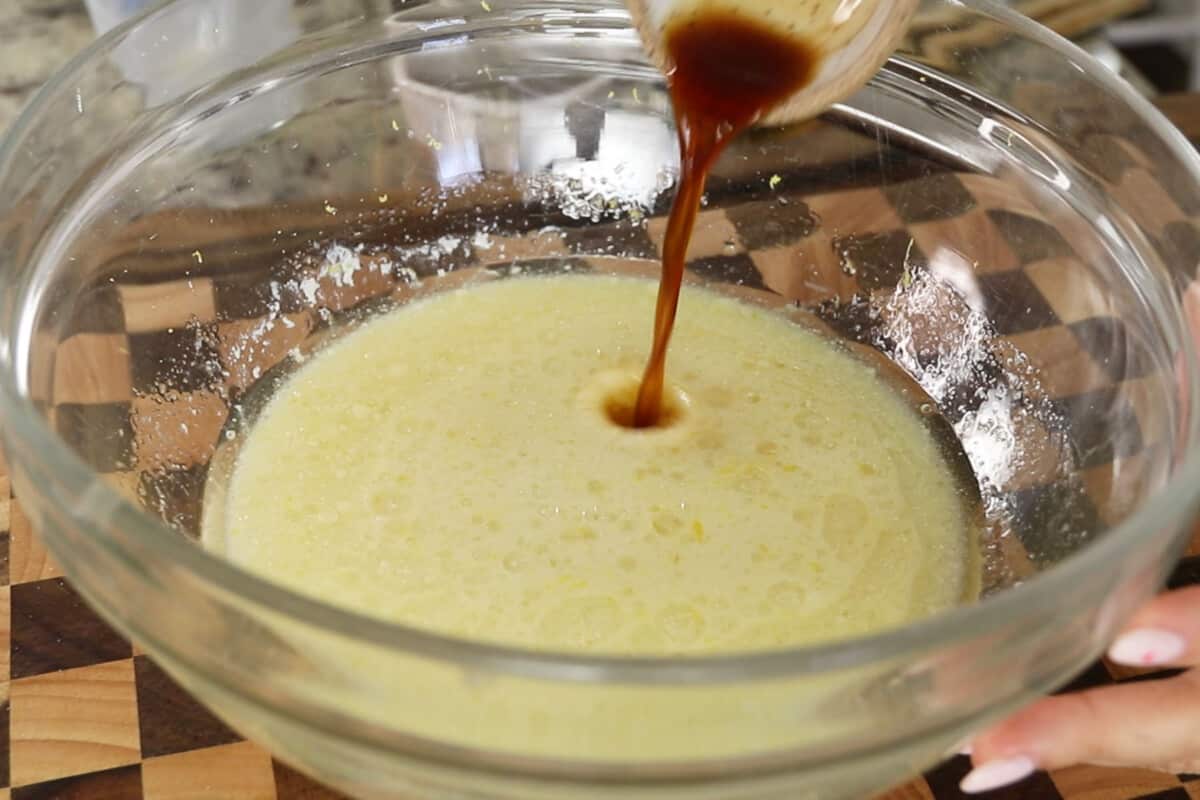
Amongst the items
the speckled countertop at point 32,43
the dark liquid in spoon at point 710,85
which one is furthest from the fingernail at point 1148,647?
the speckled countertop at point 32,43

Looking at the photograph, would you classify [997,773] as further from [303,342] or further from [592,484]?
[303,342]

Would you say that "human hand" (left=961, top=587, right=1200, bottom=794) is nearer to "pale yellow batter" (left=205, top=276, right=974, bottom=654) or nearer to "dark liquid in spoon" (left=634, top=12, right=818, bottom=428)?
"pale yellow batter" (left=205, top=276, right=974, bottom=654)

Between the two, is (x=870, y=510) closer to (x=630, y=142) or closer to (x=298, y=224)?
(x=630, y=142)

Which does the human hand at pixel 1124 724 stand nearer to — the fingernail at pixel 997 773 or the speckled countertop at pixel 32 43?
the fingernail at pixel 997 773

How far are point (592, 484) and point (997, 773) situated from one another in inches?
15.6

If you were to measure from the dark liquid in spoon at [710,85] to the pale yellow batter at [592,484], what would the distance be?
5.7 inches

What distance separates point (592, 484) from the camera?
1108 millimetres

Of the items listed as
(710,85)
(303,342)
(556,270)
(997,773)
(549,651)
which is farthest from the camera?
(556,270)

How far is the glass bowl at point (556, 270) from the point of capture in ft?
2.16

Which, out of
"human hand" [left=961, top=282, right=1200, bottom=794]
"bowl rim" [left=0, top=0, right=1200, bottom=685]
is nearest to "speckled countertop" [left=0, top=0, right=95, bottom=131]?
"bowl rim" [left=0, top=0, right=1200, bottom=685]

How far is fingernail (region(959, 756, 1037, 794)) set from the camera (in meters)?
0.91

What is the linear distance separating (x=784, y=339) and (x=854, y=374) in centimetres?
8

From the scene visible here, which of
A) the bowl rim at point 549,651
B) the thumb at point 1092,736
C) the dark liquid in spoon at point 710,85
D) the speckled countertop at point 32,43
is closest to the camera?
the bowl rim at point 549,651

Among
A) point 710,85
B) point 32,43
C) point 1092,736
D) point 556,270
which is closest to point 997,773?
point 1092,736
